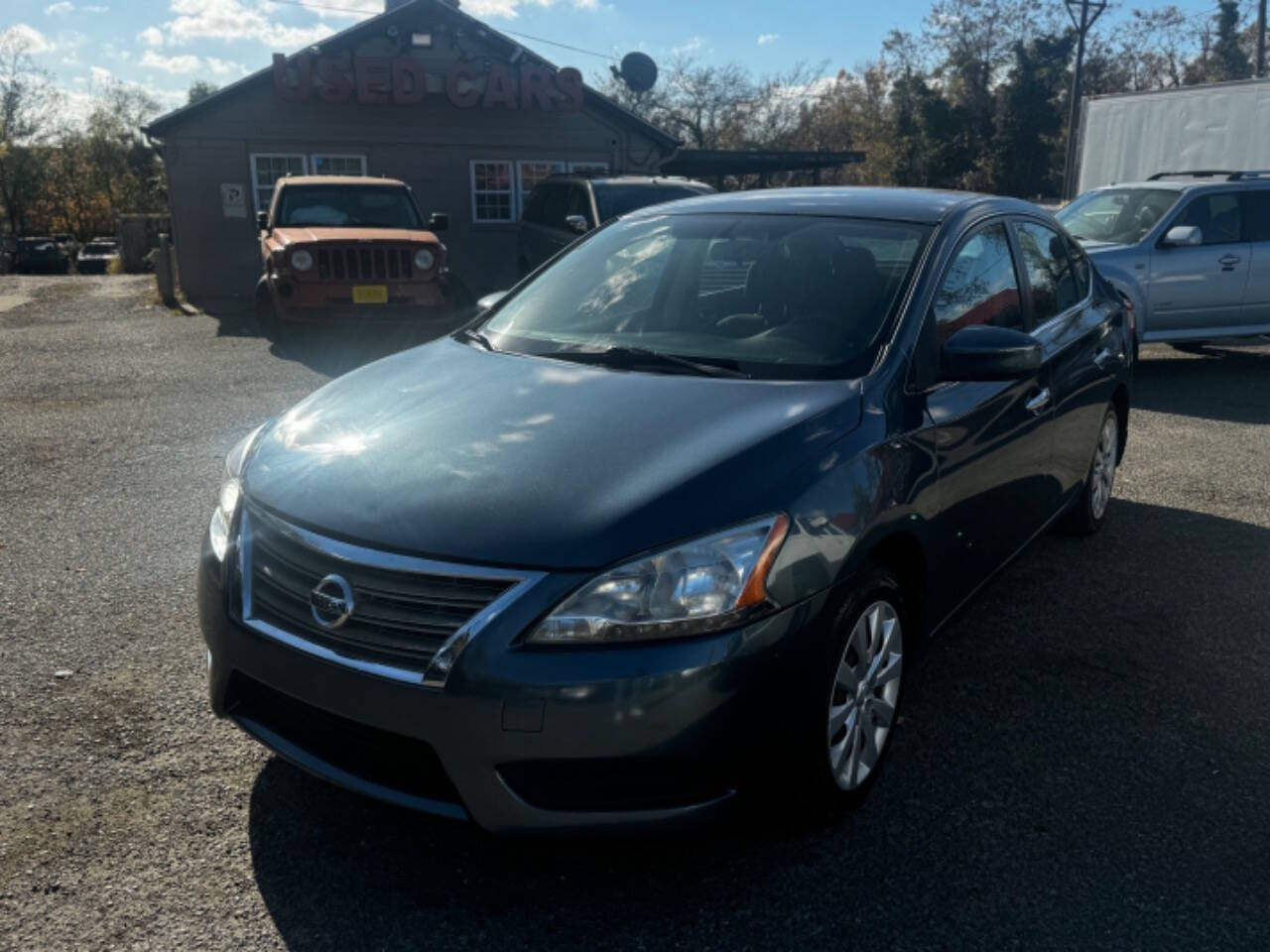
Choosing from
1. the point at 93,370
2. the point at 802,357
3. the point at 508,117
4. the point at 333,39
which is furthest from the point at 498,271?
the point at 802,357

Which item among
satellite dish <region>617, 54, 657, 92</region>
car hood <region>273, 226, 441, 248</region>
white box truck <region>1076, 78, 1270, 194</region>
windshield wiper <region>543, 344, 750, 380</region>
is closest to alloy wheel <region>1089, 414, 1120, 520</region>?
windshield wiper <region>543, 344, 750, 380</region>

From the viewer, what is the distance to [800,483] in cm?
266

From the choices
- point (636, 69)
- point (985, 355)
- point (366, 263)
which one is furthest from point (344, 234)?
point (636, 69)

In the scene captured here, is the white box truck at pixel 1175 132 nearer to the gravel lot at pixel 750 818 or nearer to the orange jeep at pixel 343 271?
the orange jeep at pixel 343 271

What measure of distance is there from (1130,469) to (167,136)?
16.3 m

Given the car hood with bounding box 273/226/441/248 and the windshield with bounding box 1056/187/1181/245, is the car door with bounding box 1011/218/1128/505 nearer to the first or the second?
Result: the windshield with bounding box 1056/187/1181/245

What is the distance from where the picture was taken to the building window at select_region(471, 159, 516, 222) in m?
19.7

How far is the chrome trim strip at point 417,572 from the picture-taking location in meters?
2.36

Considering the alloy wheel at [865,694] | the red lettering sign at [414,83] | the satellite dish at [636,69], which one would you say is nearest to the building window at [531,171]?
the red lettering sign at [414,83]

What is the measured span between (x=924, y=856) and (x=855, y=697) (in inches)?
17.4

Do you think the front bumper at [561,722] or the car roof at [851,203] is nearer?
the front bumper at [561,722]

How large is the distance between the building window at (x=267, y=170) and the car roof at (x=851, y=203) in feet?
51.8

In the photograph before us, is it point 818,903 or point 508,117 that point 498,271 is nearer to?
point 508,117

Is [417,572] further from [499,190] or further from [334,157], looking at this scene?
[499,190]
